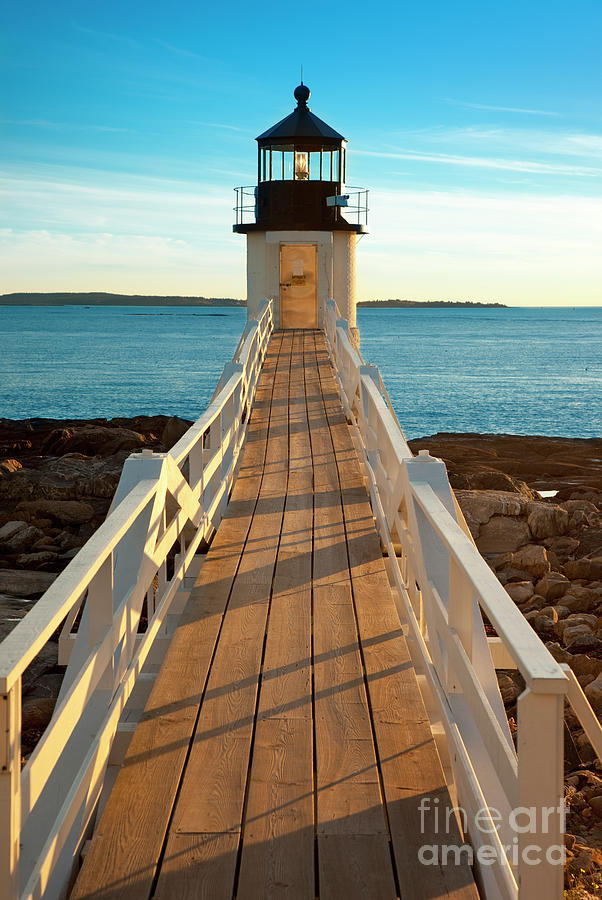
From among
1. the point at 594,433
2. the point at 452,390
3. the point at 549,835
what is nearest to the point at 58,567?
the point at 549,835

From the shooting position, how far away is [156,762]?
11.1 ft

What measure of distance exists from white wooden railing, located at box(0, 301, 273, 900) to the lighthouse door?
17.0 m

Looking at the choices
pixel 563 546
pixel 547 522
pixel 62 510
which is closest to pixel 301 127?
pixel 62 510

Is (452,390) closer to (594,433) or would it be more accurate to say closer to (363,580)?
(594,433)

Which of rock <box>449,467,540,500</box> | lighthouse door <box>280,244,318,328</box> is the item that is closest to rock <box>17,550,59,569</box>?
rock <box>449,467,540,500</box>

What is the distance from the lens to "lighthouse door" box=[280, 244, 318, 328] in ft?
71.7

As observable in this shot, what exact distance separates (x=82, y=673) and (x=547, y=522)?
1058cm

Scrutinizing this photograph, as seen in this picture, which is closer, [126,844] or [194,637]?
[126,844]

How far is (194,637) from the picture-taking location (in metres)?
4.57

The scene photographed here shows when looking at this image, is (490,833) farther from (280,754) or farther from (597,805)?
(597,805)

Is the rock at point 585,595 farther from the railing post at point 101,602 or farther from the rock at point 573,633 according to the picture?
the railing post at point 101,602

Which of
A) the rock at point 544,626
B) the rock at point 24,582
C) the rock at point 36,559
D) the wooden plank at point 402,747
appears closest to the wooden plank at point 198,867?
the wooden plank at point 402,747

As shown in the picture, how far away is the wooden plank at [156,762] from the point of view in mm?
2777

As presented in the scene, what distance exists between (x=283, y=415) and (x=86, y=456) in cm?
926
